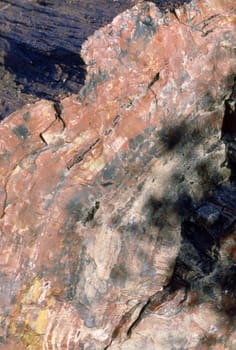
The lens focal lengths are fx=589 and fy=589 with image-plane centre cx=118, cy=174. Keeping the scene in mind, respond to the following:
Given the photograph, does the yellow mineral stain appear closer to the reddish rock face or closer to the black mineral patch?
the reddish rock face

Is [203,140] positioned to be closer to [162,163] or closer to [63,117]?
[162,163]

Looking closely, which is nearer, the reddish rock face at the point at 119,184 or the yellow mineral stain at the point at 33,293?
the reddish rock face at the point at 119,184

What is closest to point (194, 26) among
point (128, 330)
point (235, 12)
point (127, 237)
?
point (235, 12)

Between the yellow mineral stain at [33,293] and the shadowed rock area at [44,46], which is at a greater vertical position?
the shadowed rock area at [44,46]

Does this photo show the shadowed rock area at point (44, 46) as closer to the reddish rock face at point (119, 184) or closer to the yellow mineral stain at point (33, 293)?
the reddish rock face at point (119, 184)

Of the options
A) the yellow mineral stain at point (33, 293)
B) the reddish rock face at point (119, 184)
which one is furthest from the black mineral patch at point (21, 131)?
the yellow mineral stain at point (33, 293)

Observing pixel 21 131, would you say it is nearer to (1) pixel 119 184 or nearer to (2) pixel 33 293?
(1) pixel 119 184

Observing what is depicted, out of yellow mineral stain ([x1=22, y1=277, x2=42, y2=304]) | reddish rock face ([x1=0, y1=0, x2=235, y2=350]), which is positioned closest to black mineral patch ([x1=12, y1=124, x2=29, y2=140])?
reddish rock face ([x1=0, y1=0, x2=235, y2=350])

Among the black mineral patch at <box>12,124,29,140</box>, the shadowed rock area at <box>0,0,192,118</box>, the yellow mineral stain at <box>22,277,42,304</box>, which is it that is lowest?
the yellow mineral stain at <box>22,277,42,304</box>
